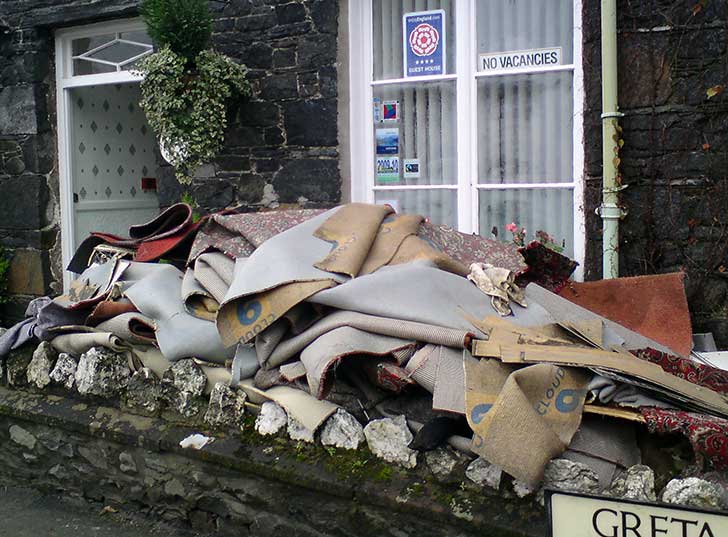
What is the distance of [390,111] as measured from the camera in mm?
6172

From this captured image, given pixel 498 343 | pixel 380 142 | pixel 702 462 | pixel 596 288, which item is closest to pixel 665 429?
pixel 702 462

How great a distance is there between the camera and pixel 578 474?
2762 mm

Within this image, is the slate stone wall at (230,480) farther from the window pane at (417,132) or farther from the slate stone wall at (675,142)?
the window pane at (417,132)

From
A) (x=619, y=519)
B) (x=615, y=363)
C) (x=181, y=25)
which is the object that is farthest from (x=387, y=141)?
(x=619, y=519)

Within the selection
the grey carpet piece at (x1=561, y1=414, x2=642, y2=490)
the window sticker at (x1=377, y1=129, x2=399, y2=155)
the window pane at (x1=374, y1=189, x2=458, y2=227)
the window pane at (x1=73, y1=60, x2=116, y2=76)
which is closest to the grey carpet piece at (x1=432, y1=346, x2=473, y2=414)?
the grey carpet piece at (x1=561, y1=414, x2=642, y2=490)

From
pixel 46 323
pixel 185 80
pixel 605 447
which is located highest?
pixel 185 80

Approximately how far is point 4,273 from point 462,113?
468 centimetres

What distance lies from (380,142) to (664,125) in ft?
6.83

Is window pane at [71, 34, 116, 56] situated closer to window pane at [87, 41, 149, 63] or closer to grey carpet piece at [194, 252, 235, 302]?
window pane at [87, 41, 149, 63]

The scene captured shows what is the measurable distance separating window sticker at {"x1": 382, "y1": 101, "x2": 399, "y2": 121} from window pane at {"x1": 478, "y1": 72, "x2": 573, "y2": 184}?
65 cm

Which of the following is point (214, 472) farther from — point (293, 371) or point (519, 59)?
point (519, 59)

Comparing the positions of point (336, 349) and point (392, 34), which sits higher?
point (392, 34)

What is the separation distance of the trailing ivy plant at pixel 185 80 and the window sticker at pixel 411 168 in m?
1.38

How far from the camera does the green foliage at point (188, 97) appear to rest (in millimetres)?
6035
